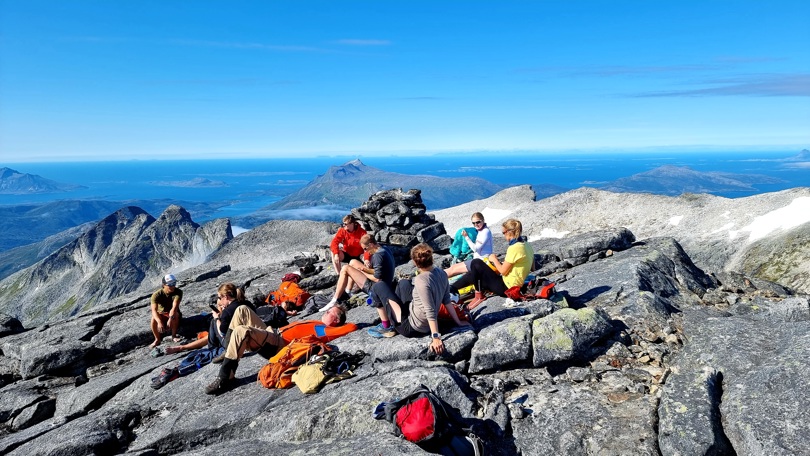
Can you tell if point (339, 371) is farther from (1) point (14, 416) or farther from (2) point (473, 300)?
(1) point (14, 416)

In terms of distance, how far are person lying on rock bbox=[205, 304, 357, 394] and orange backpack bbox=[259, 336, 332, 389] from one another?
1010 mm

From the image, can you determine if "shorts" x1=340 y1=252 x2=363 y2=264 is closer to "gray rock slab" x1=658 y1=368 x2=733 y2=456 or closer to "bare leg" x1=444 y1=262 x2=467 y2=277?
"bare leg" x1=444 y1=262 x2=467 y2=277

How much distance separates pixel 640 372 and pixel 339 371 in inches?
286

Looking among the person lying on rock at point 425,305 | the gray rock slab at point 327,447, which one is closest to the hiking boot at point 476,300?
the person lying on rock at point 425,305

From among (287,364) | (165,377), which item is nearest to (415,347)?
(287,364)

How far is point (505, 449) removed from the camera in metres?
8.82

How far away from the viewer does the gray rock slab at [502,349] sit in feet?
36.2

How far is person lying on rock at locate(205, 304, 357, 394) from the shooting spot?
12523 millimetres

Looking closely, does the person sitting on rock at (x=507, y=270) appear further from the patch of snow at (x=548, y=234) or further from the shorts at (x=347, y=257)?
the patch of snow at (x=548, y=234)

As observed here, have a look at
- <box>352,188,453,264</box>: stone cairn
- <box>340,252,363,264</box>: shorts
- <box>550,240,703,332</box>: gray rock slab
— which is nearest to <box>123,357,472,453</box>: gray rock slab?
<box>550,240,703,332</box>: gray rock slab

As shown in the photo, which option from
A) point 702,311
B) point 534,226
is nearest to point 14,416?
point 702,311

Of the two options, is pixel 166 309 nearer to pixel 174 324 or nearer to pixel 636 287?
pixel 174 324

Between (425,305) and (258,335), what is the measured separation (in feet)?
17.6

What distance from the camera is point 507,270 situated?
1452 centimetres
